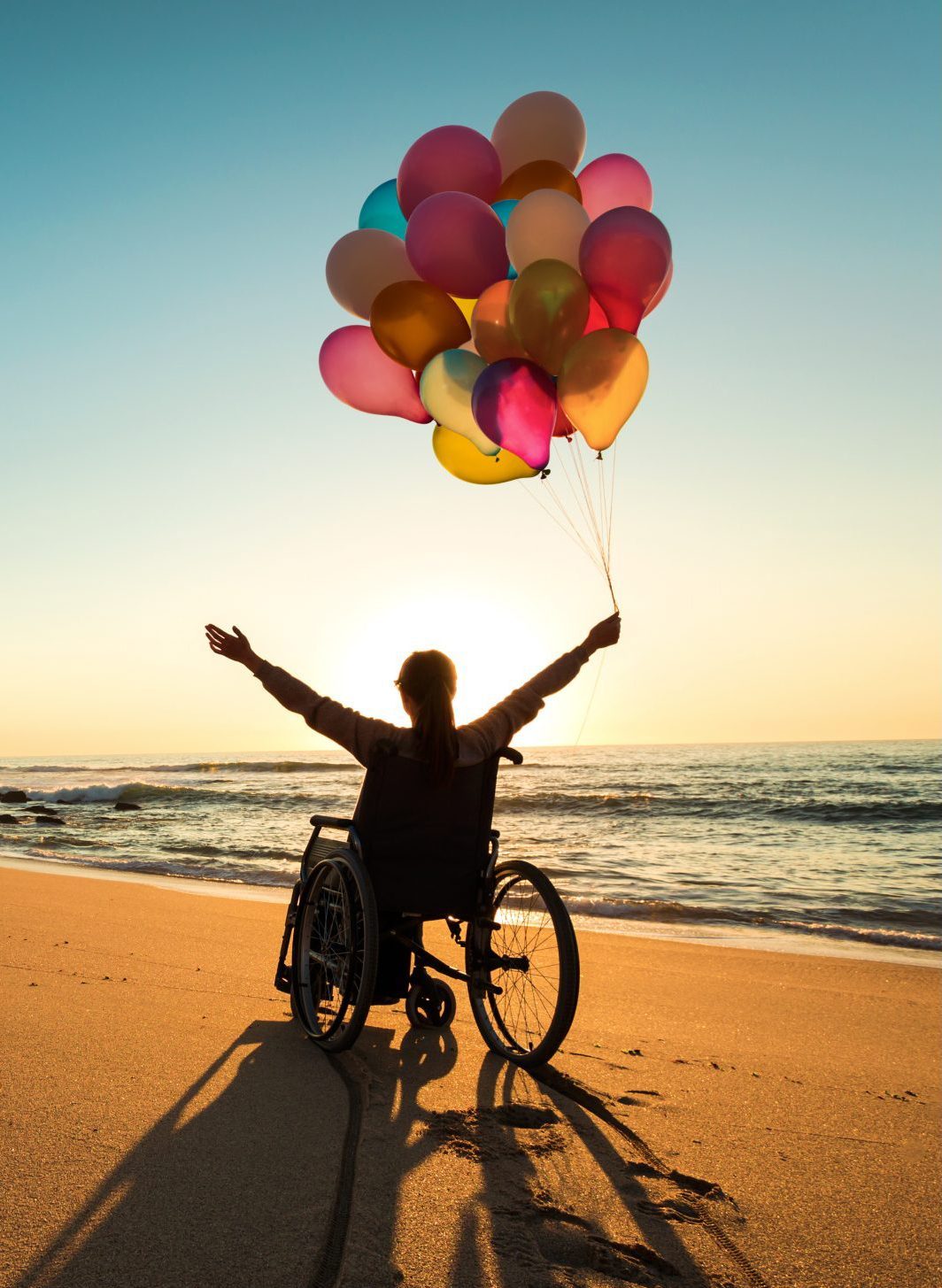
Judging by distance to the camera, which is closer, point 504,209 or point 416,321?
point 416,321

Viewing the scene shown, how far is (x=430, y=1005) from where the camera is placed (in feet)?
A: 10.8

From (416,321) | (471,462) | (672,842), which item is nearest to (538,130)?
(416,321)

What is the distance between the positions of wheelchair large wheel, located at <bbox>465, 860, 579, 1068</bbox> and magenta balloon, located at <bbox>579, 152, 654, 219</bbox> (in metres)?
3.12

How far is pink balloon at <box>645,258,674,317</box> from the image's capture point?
12.1 feet

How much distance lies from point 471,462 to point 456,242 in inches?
41.5

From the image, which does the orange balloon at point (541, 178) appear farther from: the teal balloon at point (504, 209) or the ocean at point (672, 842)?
the ocean at point (672, 842)

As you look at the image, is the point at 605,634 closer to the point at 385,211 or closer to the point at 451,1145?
the point at 451,1145

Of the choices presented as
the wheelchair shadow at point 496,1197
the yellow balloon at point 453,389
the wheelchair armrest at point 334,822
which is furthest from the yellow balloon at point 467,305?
the wheelchair shadow at point 496,1197

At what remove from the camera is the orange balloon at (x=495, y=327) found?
3694mm

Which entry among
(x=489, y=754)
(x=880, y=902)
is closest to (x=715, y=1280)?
(x=489, y=754)

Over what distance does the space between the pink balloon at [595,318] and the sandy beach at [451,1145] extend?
9.62 ft

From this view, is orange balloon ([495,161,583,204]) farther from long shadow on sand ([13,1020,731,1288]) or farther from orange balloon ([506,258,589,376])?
long shadow on sand ([13,1020,731,1288])

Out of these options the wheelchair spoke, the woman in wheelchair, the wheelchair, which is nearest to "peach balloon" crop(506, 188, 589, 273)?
the woman in wheelchair

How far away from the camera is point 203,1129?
222 centimetres
